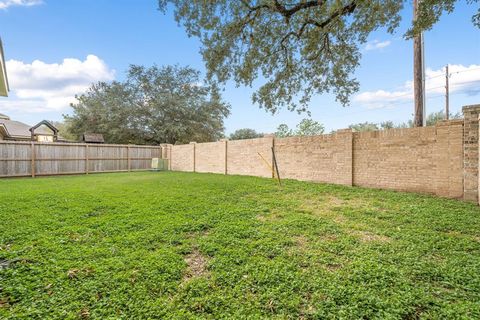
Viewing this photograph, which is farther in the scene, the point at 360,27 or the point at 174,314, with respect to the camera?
the point at 360,27

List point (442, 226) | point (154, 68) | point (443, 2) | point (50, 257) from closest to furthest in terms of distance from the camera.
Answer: point (50, 257), point (442, 226), point (443, 2), point (154, 68)

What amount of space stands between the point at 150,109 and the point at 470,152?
19.8m

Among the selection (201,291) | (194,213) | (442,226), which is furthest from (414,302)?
(194,213)

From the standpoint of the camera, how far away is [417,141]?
5949 millimetres

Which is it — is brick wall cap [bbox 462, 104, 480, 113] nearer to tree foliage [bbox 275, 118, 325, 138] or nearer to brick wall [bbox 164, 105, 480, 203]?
brick wall [bbox 164, 105, 480, 203]

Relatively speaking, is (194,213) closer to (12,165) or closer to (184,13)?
(184,13)

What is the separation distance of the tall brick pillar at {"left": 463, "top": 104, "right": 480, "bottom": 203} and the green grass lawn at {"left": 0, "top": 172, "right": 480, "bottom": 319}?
46 centimetres

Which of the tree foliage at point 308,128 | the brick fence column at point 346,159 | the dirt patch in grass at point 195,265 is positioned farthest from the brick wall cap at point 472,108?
the tree foliage at point 308,128

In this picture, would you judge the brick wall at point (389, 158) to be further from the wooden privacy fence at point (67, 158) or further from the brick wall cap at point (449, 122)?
the wooden privacy fence at point (67, 158)

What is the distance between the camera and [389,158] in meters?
6.49

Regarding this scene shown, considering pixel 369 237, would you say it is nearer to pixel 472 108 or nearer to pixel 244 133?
pixel 472 108

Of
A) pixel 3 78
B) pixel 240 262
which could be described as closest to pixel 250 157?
pixel 240 262

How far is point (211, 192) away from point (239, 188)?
103 cm

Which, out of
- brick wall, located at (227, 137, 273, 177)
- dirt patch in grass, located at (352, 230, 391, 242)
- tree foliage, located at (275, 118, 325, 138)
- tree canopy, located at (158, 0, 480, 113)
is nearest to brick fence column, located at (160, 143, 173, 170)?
brick wall, located at (227, 137, 273, 177)
